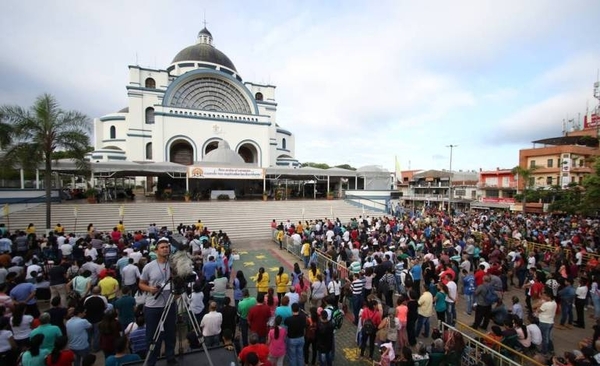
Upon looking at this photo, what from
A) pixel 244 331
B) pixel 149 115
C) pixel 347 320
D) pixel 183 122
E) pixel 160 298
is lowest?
pixel 347 320

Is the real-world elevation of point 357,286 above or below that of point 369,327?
above

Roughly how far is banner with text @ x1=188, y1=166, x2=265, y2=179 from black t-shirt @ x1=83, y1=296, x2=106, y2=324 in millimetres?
19266

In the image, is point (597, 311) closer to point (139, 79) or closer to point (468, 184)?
point (468, 184)

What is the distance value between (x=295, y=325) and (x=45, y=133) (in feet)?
55.0

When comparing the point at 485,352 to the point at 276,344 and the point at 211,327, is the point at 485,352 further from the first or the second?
the point at 211,327

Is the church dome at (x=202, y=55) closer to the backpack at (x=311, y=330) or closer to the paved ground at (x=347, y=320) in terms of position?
the paved ground at (x=347, y=320)

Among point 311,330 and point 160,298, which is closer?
point 160,298

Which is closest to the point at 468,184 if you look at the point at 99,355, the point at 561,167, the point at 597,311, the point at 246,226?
the point at 561,167

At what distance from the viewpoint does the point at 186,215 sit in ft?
64.6

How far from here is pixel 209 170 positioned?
24.2m

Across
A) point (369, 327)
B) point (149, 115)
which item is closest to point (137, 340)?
point (369, 327)

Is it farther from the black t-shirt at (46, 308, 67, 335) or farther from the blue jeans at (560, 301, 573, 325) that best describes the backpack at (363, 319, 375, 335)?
the blue jeans at (560, 301, 573, 325)

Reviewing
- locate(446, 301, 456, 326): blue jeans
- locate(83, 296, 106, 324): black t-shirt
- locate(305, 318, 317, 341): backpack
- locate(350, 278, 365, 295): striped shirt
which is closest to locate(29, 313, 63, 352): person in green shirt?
locate(83, 296, 106, 324): black t-shirt

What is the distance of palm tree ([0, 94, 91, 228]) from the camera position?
13812 millimetres
